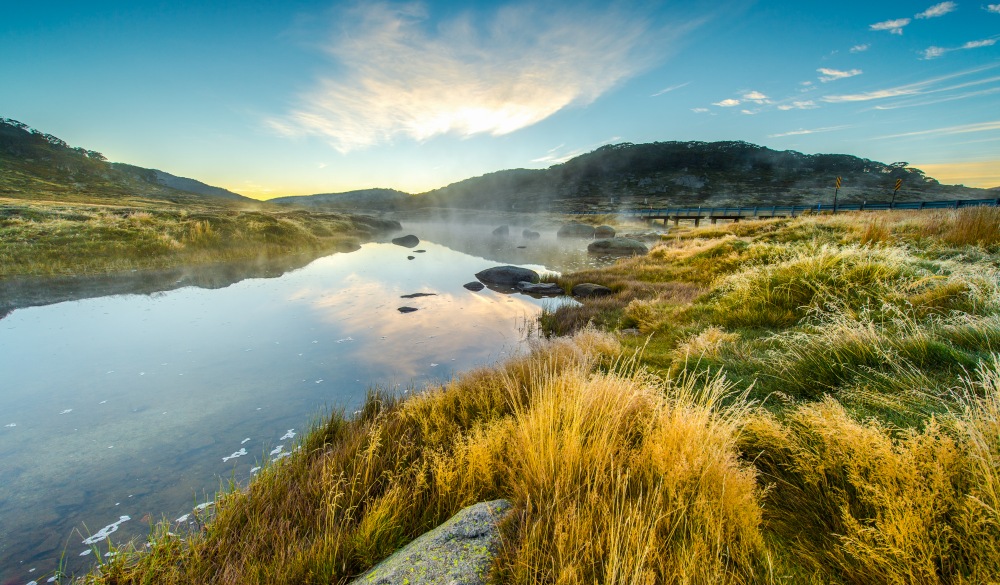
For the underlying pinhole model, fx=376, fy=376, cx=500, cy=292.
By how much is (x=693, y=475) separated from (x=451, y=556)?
1.75m

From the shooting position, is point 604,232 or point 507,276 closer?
point 507,276

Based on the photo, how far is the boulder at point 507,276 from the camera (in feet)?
59.3

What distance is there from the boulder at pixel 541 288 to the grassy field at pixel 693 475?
9375 mm

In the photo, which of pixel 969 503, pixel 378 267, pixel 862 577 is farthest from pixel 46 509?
pixel 378 267

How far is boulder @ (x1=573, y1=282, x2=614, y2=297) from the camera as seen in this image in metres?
14.7

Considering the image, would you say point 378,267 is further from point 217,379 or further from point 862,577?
point 862,577

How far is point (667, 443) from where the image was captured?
2.88 meters

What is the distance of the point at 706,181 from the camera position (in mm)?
135250

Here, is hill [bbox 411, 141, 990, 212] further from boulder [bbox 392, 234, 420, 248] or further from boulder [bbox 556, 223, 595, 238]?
boulder [bbox 392, 234, 420, 248]

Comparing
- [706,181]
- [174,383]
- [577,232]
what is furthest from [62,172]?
[706,181]

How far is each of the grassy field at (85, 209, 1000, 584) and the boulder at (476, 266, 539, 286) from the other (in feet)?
38.7

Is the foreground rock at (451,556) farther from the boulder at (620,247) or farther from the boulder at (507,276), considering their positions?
the boulder at (620,247)

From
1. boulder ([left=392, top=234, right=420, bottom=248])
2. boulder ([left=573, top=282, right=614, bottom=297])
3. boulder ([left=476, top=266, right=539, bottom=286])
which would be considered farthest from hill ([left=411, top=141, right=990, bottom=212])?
boulder ([left=573, top=282, right=614, bottom=297])

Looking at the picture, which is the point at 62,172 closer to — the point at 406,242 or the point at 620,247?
the point at 406,242
